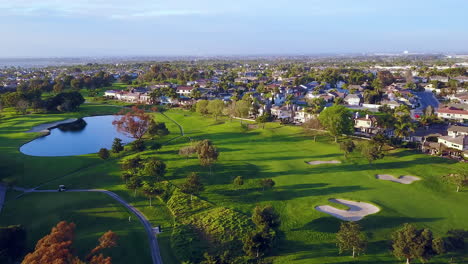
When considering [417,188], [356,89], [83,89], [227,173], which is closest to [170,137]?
[227,173]

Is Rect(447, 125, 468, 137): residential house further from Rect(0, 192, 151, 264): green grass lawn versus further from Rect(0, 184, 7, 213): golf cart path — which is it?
Rect(0, 184, 7, 213): golf cart path

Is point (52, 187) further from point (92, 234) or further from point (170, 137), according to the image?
point (170, 137)

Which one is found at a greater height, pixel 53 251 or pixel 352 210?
pixel 53 251

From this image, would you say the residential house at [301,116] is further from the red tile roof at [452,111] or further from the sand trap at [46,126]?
the sand trap at [46,126]

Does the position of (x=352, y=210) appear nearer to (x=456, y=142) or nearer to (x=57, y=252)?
(x=57, y=252)

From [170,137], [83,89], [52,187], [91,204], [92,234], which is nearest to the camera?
[92,234]

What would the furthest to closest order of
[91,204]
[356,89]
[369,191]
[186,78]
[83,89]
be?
1. [186,78]
2. [83,89]
3. [356,89]
4. [369,191]
5. [91,204]

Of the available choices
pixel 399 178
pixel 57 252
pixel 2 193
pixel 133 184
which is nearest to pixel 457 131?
pixel 399 178

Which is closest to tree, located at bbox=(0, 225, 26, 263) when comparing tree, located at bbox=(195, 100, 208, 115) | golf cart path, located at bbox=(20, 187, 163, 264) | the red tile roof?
golf cart path, located at bbox=(20, 187, 163, 264)
